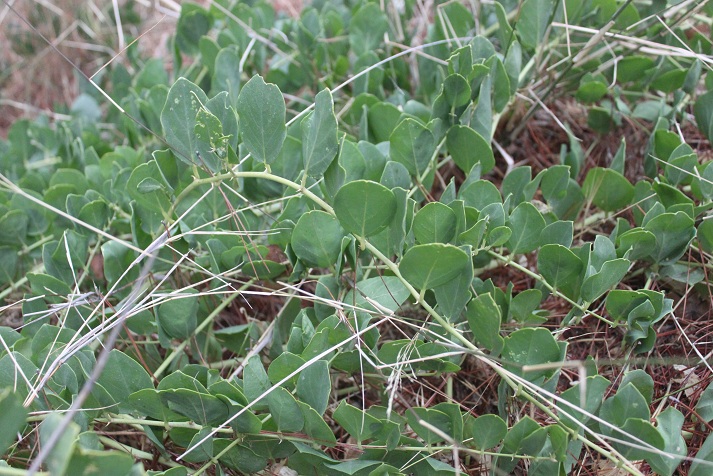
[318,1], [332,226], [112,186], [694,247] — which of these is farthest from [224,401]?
[318,1]

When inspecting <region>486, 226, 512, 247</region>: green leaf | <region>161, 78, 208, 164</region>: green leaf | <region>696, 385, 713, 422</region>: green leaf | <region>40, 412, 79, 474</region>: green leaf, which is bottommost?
<region>696, 385, 713, 422</region>: green leaf

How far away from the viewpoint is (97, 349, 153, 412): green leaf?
874mm

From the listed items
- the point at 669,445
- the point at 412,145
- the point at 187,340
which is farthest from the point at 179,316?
Answer: the point at 669,445

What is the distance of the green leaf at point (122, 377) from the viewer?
874mm

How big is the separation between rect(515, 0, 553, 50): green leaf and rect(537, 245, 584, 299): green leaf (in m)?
0.45

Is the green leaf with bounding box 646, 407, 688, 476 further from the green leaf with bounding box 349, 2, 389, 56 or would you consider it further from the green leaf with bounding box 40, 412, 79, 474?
the green leaf with bounding box 349, 2, 389, 56

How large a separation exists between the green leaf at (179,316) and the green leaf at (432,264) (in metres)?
0.32

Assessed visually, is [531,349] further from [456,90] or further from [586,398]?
[456,90]

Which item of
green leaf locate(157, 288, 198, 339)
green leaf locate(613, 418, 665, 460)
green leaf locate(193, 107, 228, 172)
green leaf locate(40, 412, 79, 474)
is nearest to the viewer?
green leaf locate(40, 412, 79, 474)

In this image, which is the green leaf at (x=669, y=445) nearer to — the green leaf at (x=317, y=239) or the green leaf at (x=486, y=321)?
the green leaf at (x=486, y=321)

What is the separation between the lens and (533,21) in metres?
1.20

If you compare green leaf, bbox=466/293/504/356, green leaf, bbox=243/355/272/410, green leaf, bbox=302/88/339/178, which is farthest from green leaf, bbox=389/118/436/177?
green leaf, bbox=243/355/272/410

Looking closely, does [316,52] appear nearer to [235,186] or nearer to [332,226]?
[235,186]

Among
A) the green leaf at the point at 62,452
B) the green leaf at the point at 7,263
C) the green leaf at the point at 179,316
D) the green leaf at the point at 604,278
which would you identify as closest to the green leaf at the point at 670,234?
the green leaf at the point at 604,278
